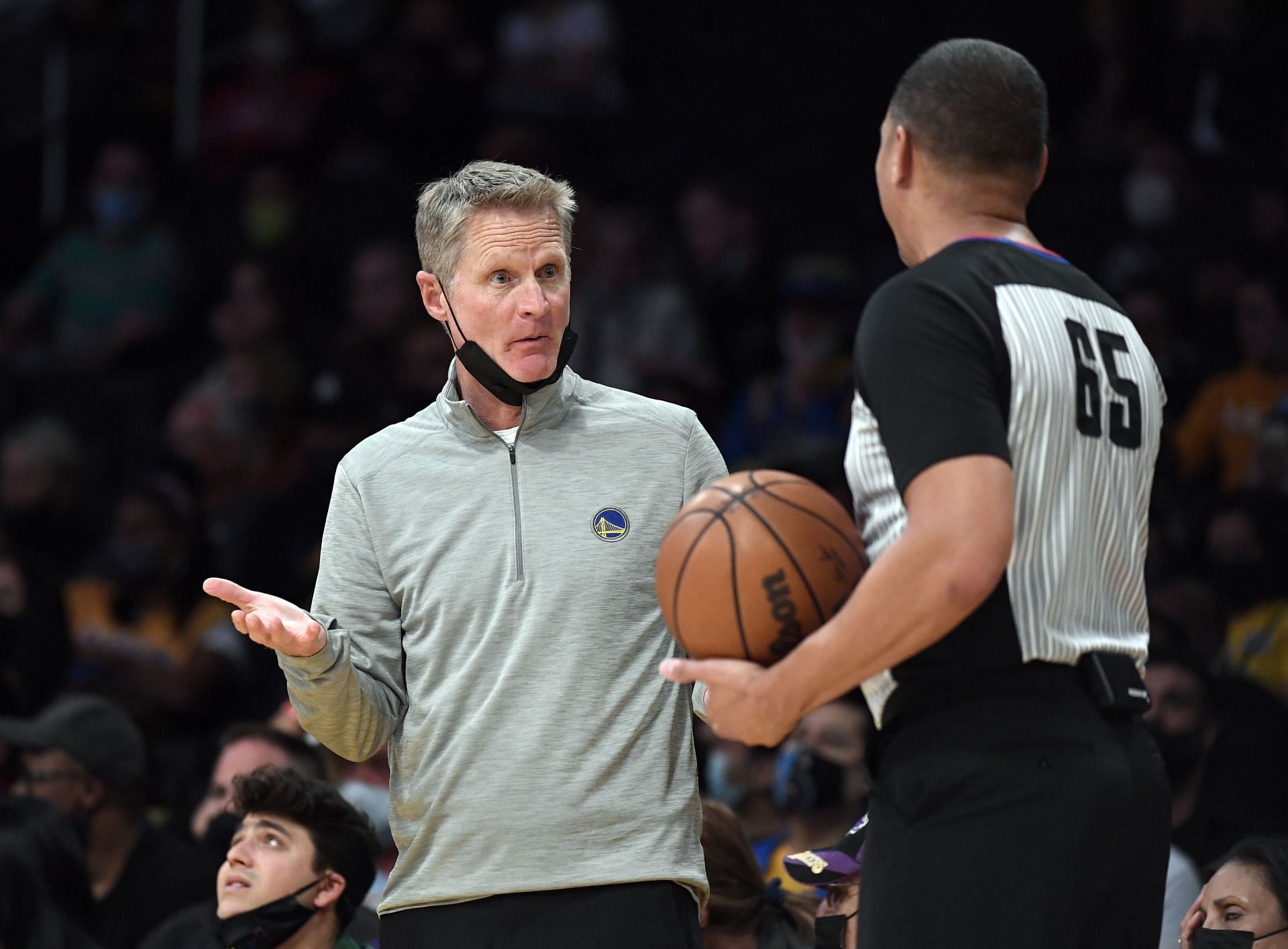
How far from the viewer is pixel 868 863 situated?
2725 mm

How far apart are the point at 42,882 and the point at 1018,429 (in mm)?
4023

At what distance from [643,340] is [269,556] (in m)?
2.36

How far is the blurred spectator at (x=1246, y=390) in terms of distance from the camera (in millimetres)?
8258

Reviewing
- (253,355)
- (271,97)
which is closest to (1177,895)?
(253,355)

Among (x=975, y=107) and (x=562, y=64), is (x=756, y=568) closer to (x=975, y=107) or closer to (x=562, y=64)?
(x=975, y=107)

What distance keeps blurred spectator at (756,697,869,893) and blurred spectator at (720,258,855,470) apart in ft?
8.57

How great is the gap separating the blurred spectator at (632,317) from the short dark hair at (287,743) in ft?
12.7

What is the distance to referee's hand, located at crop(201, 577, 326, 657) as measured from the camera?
3135 millimetres

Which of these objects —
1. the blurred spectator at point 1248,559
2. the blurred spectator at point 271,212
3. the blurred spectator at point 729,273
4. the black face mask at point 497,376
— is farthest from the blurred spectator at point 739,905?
the blurred spectator at point 271,212

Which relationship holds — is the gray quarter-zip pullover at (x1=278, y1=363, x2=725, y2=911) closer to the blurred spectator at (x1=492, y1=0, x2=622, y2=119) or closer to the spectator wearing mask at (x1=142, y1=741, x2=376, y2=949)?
the spectator wearing mask at (x1=142, y1=741, x2=376, y2=949)

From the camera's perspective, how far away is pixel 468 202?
3.50 metres

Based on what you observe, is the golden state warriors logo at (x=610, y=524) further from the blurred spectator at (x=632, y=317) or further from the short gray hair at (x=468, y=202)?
the blurred spectator at (x=632, y=317)

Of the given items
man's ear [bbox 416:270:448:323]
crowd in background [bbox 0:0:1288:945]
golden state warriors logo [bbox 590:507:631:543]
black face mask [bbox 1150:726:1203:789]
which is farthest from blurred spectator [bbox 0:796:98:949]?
black face mask [bbox 1150:726:1203:789]

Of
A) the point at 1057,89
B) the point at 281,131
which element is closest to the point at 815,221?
the point at 1057,89
